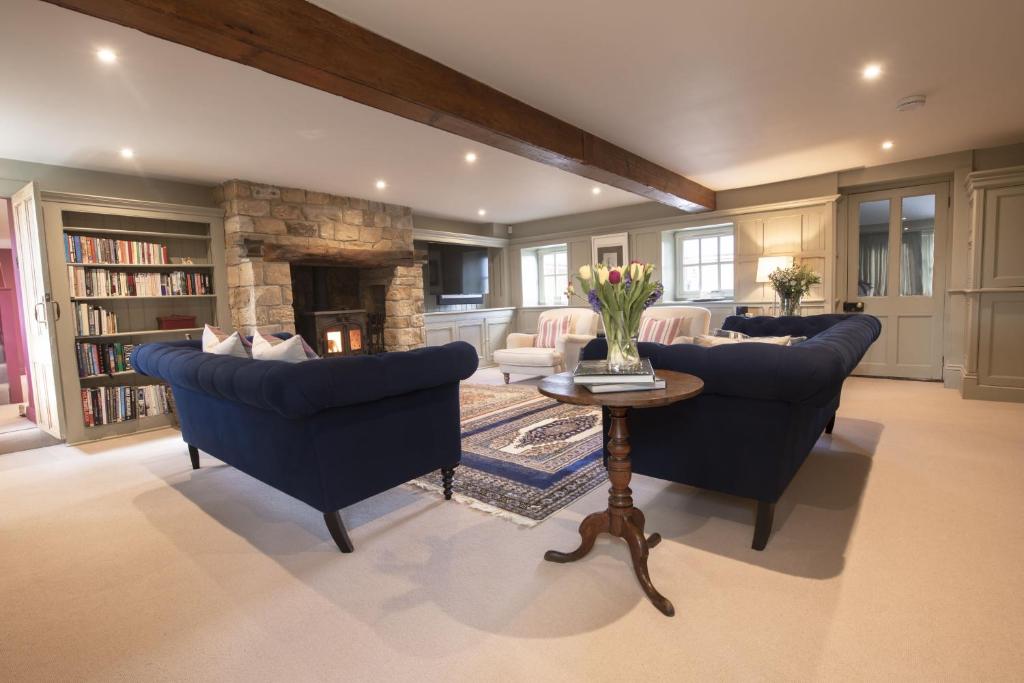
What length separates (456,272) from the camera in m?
7.64

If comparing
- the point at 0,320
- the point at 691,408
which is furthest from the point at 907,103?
the point at 0,320

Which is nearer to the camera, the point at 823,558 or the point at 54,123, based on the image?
the point at 823,558

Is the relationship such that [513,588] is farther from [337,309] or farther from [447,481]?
[337,309]

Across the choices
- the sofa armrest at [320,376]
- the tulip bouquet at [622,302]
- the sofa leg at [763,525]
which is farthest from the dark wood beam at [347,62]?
the sofa leg at [763,525]

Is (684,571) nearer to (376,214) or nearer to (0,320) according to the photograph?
(376,214)

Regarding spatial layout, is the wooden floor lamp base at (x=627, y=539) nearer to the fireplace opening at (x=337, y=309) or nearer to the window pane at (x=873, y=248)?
the fireplace opening at (x=337, y=309)

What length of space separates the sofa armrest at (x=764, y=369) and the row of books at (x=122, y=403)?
180 inches

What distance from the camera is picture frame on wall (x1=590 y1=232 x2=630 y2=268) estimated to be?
6.94 meters

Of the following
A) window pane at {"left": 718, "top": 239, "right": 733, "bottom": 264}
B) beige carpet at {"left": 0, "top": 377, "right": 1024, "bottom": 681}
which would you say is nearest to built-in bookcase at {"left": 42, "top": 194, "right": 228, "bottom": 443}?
beige carpet at {"left": 0, "top": 377, "right": 1024, "bottom": 681}

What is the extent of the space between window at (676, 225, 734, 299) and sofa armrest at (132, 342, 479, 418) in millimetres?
5157

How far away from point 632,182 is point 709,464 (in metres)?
3.14

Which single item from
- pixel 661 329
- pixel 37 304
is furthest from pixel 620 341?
pixel 37 304

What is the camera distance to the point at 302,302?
5.98m

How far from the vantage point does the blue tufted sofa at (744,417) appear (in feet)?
5.81
